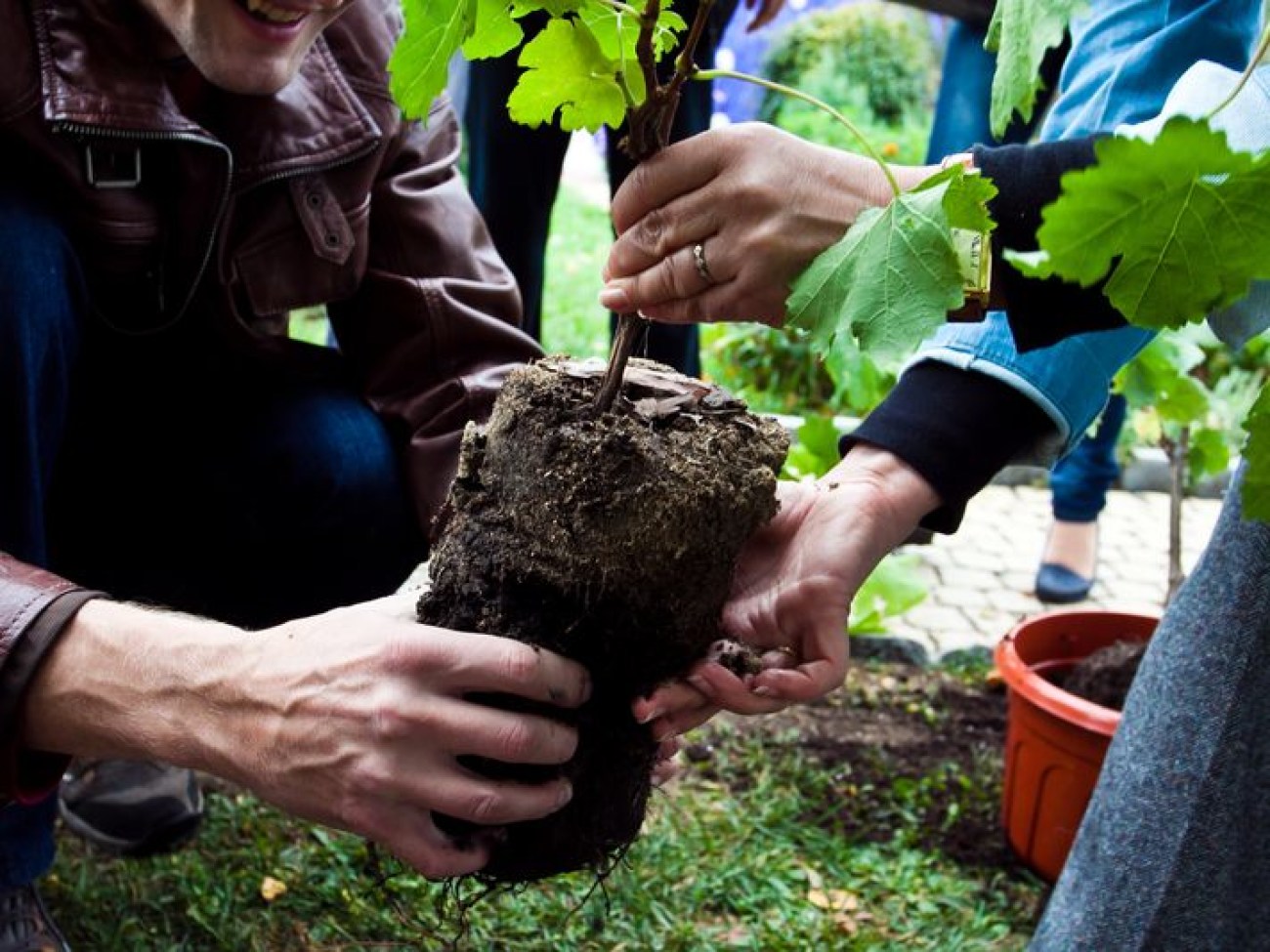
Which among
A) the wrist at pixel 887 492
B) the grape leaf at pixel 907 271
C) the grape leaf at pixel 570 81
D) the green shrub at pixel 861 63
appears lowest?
the wrist at pixel 887 492

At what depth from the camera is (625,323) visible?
141cm

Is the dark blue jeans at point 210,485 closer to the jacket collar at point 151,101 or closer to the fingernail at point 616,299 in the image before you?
the jacket collar at point 151,101

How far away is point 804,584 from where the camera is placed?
1.54 m

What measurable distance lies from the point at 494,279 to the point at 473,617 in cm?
100

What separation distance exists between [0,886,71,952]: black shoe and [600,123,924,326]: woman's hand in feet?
4.37

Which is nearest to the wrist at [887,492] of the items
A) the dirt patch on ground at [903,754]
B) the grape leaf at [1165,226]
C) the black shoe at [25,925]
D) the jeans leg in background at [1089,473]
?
the grape leaf at [1165,226]

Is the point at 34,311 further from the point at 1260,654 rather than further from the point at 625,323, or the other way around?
the point at 1260,654

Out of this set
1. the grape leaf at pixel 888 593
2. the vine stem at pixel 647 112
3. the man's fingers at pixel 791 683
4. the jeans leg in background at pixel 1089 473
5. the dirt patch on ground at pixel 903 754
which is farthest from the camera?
the jeans leg in background at pixel 1089 473

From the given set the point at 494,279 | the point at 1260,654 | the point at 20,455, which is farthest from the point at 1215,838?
the point at 20,455

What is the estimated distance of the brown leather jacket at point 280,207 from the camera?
1709mm

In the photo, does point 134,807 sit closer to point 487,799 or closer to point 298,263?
point 298,263

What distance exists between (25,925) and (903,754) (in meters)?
1.84

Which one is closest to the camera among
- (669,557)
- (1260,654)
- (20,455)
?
(669,557)

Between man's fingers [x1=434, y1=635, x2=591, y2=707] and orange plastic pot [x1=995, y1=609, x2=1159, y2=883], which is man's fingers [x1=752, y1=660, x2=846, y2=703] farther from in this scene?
orange plastic pot [x1=995, y1=609, x2=1159, y2=883]
